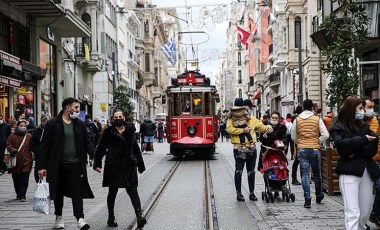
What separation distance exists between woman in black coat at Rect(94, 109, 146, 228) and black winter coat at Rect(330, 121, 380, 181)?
334 centimetres

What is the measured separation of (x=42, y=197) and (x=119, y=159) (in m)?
1.20

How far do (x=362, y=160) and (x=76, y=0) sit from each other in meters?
32.9

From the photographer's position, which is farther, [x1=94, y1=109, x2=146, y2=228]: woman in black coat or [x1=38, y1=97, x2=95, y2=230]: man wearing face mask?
[x1=94, y1=109, x2=146, y2=228]: woman in black coat

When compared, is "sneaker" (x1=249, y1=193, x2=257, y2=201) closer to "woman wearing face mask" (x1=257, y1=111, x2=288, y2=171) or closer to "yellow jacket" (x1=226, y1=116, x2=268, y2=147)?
"woman wearing face mask" (x1=257, y1=111, x2=288, y2=171)

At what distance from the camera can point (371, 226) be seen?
9625 millimetres

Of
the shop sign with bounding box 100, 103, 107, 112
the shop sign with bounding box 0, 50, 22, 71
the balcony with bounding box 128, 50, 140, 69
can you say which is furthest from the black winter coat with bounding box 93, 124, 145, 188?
the balcony with bounding box 128, 50, 140, 69

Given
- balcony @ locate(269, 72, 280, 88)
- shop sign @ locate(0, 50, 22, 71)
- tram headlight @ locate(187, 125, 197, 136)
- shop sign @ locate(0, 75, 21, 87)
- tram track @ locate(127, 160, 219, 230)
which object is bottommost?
tram track @ locate(127, 160, 219, 230)

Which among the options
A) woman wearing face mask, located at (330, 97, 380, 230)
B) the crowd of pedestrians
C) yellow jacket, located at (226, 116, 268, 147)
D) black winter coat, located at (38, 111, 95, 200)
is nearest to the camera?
woman wearing face mask, located at (330, 97, 380, 230)

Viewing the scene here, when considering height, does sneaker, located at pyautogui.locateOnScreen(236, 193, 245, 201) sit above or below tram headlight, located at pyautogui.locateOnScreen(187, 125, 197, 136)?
below

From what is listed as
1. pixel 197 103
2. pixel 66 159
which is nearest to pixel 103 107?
pixel 197 103

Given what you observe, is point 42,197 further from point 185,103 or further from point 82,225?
point 185,103

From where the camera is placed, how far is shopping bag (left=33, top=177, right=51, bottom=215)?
9523 mm

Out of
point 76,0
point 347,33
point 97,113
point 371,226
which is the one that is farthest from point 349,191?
point 97,113

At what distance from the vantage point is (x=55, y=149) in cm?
930
